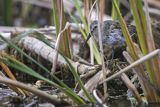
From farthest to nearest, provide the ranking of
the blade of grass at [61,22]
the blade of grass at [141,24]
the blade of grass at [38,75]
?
1. the blade of grass at [61,22]
2. the blade of grass at [141,24]
3. the blade of grass at [38,75]

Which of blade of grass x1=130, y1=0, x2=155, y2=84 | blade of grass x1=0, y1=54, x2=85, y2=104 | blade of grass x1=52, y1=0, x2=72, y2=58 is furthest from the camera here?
blade of grass x1=52, y1=0, x2=72, y2=58

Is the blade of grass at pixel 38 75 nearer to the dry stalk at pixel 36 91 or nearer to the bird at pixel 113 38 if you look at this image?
the dry stalk at pixel 36 91

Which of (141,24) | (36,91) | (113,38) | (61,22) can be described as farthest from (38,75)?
(113,38)

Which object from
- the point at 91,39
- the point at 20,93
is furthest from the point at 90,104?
the point at 91,39

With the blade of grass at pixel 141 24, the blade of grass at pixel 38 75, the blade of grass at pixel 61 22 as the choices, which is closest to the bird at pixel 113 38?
the blade of grass at pixel 61 22

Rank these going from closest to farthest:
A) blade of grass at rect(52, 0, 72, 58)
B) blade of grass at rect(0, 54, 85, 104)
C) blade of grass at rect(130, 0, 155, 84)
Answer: blade of grass at rect(0, 54, 85, 104) < blade of grass at rect(130, 0, 155, 84) < blade of grass at rect(52, 0, 72, 58)

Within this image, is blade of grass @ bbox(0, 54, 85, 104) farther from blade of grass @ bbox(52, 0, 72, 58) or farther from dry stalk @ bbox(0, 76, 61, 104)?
blade of grass @ bbox(52, 0, 72, 58)

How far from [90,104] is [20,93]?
1.39ft

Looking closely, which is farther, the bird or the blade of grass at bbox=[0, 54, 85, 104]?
the bird

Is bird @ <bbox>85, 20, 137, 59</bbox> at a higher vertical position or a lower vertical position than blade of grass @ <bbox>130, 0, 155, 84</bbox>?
lower

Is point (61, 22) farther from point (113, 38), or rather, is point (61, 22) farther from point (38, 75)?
point (38, 75)

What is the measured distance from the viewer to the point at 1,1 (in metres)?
6.41

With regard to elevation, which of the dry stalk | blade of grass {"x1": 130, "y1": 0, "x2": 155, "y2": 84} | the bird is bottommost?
the dry stalk

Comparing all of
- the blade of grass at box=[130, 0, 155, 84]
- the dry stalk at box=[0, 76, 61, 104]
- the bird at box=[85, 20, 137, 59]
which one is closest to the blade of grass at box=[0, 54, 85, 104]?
the dry stalk at box=[0, 76, 61, 104]
